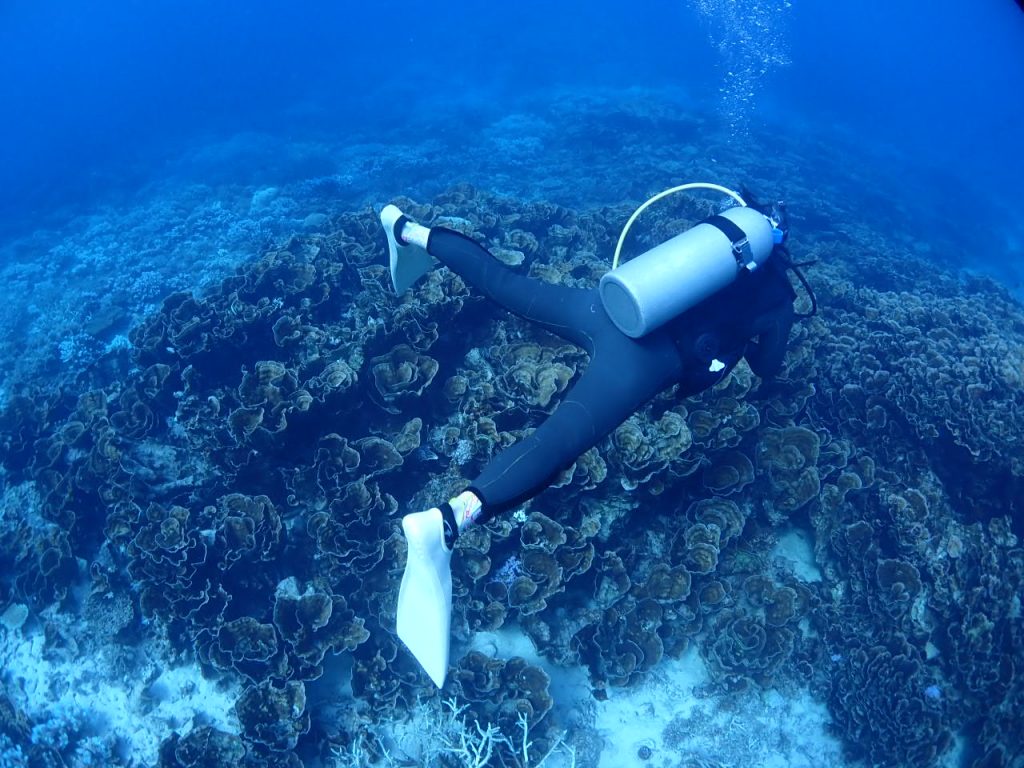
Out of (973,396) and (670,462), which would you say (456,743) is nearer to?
(670,462)

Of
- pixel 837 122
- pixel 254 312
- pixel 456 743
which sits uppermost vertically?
pixel 254 312

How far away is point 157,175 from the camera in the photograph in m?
25.5

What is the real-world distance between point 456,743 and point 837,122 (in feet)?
153

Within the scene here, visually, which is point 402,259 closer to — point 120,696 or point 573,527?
point 573,527

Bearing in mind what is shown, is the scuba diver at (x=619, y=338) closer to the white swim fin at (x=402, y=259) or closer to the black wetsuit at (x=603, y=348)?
the black wetsuit at (x=603, y=348)

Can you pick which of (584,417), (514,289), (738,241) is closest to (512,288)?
(514,289)

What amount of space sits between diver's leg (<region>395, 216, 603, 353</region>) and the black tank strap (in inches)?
46.4

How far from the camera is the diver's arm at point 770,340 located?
5.17 metres

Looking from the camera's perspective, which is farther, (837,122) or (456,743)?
(837,122)

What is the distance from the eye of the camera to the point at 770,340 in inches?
209

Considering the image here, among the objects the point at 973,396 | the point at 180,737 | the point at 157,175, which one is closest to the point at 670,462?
the point at 973,396

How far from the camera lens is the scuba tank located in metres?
4.22

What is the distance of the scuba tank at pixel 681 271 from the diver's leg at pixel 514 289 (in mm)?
354

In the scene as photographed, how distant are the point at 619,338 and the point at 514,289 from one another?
4.48 ft
